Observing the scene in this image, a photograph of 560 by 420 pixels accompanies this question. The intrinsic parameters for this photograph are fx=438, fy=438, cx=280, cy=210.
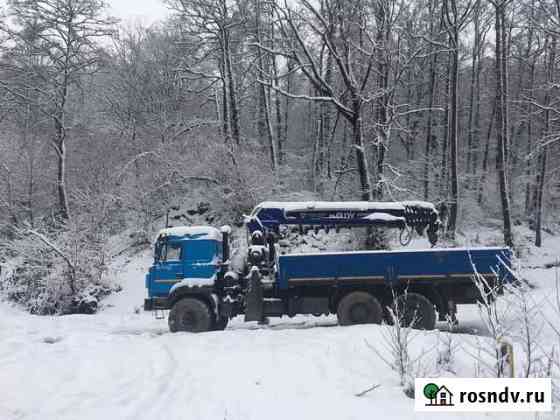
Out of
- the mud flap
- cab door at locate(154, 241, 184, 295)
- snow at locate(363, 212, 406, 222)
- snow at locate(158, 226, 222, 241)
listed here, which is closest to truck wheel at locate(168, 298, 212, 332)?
cab door at locate(154, 241, 184, 295)

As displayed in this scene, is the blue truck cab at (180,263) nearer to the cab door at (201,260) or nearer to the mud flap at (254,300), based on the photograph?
the cab door at (201,260)

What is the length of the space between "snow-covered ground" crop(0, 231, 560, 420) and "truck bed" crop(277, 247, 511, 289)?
133 cm

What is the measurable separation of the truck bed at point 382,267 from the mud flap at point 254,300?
0.76 meters

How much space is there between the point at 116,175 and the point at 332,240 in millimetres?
11106

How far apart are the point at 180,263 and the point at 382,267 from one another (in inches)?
193

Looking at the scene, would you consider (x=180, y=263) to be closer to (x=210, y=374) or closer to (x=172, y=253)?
(x=172, y=253)

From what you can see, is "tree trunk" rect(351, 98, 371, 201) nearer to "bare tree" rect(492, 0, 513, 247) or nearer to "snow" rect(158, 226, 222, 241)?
"bare tree" rect(492, 0, 513, 247)

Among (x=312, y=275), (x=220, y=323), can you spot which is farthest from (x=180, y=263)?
(x=312, y=275)

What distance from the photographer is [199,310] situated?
415 inches

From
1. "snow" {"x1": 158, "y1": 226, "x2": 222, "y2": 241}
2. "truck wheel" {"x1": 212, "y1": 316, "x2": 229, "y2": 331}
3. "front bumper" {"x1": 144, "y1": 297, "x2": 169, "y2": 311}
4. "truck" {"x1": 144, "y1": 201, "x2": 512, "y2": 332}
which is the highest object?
"snow" {"x1": 158, "y1": 226, "x2": 222, "y2": 241}

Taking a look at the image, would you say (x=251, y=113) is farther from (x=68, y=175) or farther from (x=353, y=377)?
(x=353, y=377)

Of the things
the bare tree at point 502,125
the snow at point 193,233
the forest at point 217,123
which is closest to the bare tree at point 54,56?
the forest at point 217,123

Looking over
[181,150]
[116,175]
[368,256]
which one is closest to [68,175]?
[116,175]

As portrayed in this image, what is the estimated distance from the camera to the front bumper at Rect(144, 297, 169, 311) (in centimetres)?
1072
